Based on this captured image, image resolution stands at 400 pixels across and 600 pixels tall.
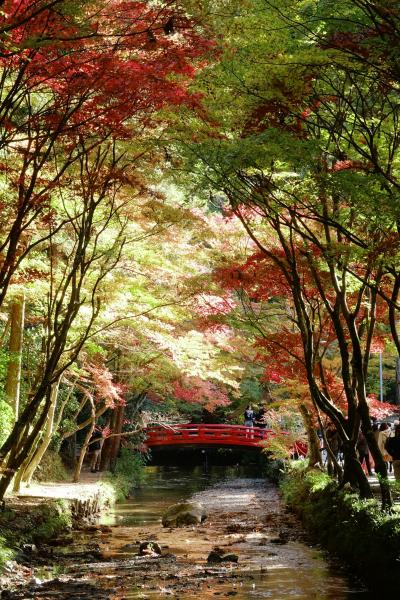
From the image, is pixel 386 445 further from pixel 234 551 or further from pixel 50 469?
pixel 50 469

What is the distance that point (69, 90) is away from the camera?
896 cm

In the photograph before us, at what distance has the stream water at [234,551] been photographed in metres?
9.52

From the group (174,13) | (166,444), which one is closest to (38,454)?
(174,13)

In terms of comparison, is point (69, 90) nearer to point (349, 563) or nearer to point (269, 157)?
point (269, 157)

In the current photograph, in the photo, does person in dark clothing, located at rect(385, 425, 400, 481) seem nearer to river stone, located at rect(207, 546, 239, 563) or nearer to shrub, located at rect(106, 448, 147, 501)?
river stone, located at rect(207, 546, 239, 563)

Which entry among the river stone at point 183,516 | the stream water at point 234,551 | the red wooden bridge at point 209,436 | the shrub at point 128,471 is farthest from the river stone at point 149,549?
the red wooden bridge at point 209,436

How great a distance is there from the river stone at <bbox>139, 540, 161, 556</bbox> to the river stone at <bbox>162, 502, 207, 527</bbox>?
162 inches

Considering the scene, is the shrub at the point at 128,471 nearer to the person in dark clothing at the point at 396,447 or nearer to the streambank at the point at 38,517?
the streambank at the point at 38,517

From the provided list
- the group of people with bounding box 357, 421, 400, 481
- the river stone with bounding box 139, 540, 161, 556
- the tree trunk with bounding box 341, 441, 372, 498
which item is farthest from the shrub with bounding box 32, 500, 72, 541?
the group of people with bounding box 357, 421, 400, 481

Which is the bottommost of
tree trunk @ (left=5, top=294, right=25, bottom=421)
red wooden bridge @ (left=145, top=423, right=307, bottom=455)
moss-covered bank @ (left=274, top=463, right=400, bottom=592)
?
moss-covered bank @ (left=274, top=463, right=400, bottom=592)

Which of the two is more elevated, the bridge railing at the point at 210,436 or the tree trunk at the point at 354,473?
the bridge railing at the point at 210,436

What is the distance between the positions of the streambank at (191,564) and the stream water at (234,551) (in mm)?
13

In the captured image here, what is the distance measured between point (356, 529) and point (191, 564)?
267 centimetres

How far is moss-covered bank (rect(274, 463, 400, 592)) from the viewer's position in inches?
340
